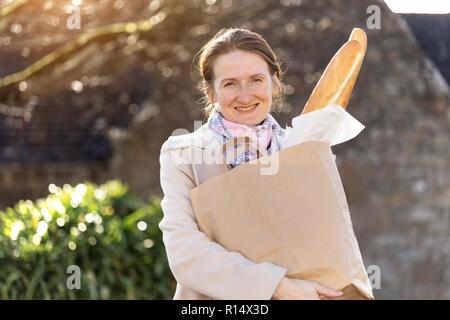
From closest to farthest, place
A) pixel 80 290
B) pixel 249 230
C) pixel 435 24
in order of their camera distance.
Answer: pixel 249 230 → pixel 80 290 → pixel 435 24

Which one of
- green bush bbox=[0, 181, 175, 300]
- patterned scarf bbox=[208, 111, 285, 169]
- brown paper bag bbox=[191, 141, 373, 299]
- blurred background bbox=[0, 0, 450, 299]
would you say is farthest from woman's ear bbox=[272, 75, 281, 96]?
blurred background bbox=[0, 0, 450, 299]

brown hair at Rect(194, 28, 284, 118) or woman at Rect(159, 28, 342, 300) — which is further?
brown hair at Rect(194, 28, 284, 118)

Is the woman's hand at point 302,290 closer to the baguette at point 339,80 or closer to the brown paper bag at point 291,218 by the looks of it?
the brown paper bag at point 291,218

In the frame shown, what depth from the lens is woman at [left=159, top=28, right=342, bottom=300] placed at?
185cm

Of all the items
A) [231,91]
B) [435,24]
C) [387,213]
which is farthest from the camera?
[435,24]

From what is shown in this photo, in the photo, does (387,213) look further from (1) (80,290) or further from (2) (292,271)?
(2) (292,271)

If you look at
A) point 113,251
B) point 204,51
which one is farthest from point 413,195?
point 204,51

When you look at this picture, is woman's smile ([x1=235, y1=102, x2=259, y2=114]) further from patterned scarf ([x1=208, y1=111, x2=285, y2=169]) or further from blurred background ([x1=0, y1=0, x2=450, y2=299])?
blurred background ([x1=0, y1=0, x2=450, y2=299])

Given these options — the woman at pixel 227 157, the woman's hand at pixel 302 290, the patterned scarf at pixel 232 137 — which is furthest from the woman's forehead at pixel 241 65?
the woman's hand at pixel 302 290

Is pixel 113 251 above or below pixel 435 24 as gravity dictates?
below

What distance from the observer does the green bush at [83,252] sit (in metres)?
5.34

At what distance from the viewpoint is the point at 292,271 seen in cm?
183

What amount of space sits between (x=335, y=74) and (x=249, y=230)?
46 centimetres

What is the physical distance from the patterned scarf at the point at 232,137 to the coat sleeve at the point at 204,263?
5.2 inches
